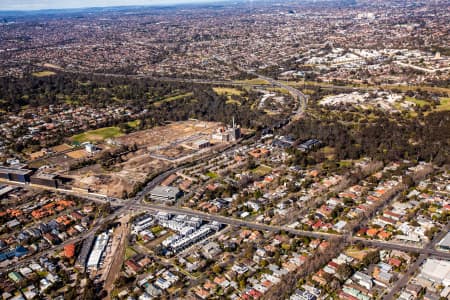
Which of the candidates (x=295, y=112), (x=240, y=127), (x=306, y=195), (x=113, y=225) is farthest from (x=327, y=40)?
(x=113, y=225)

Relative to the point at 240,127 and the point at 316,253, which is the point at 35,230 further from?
the point at 240,127

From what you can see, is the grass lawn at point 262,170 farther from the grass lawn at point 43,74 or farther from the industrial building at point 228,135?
the grass lawn at point 43,74

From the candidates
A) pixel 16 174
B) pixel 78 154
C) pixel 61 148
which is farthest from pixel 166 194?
pixel 61 148

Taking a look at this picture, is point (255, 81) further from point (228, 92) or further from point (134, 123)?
point (134, 123)

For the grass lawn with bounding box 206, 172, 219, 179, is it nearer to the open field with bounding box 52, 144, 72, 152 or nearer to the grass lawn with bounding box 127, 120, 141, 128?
the open field with bounding box 52, 144, 72, 152

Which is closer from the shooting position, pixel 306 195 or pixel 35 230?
pixel 35 230

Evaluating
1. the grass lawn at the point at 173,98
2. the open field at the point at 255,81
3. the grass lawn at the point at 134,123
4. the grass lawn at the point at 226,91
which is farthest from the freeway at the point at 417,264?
the open field at the point at 255,81
